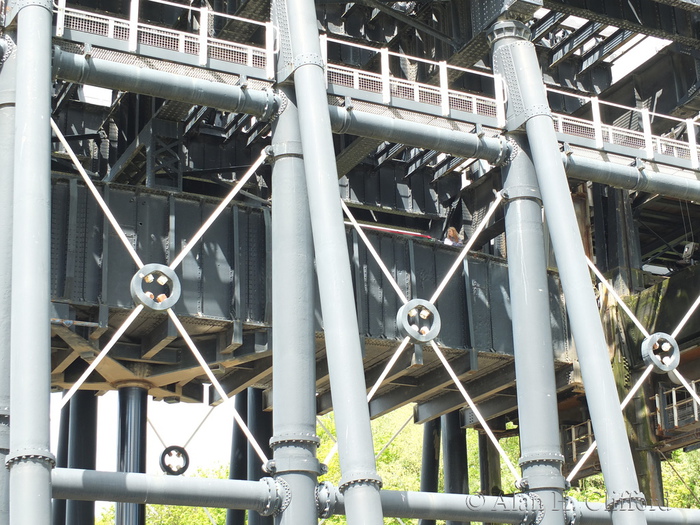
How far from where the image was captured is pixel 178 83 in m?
18.5

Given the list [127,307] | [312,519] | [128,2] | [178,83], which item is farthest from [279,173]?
[128,2]

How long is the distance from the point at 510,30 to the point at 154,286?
30.6 feet

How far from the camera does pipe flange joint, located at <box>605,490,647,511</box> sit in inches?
707

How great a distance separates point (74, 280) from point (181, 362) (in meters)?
3.66

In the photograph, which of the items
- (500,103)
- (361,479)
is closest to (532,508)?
(361,479)

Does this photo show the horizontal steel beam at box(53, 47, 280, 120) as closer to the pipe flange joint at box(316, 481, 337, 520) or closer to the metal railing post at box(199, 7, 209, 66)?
the metal railing post at box(199, 7, 209, 66)

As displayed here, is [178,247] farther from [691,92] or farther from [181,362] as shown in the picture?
Answer: [691,92]

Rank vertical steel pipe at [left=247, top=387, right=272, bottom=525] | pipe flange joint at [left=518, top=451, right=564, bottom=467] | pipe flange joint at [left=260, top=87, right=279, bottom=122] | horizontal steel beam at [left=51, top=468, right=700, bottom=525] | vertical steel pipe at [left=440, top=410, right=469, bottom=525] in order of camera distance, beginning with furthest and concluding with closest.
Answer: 1. vertical steel pipe at [left=440, top=410, right=469, bottom=525]
2. vertical steel pipe at [left=247, top=387, right=272, bottom=525]
3. pipe flange joint at [left=260, top=87, right=279, bottom=122]
4. pipe flange joint at [left=518, top=451, right=564, bottom=467]
5. horizontal steel beam at [left=51, top=468, right=700, bottom=525]

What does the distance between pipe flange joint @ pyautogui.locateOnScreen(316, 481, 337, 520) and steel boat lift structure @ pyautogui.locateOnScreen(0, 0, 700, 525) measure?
0.04 metres

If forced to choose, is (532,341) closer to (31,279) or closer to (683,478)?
(31,279)

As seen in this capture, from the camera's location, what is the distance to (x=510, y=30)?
22.3 m

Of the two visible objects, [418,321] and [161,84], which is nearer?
[161,84]

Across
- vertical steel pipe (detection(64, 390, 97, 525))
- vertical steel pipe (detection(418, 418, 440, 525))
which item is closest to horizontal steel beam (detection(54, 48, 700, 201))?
vertical steel pipe (detection(64, 390, 97, 525))

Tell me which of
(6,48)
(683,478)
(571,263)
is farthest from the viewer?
(683,478)
